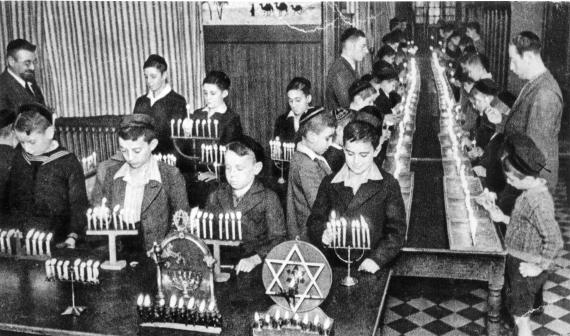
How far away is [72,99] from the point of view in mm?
9047

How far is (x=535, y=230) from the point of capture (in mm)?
3992

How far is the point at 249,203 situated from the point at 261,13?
16.6ft

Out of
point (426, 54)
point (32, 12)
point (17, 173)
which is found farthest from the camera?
point (426, 54)

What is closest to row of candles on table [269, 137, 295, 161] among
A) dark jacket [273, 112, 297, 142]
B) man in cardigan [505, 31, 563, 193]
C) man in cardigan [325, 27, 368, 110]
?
dark jacket [273, 112, 297, 142]

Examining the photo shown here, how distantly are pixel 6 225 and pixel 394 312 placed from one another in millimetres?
3284

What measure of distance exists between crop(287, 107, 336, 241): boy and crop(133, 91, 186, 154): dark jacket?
7.02 ft

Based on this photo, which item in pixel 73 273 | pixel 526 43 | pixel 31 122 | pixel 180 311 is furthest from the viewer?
pixel 526 43

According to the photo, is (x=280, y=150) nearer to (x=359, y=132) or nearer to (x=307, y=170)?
(x=307, y=170)

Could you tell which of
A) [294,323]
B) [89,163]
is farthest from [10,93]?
[294,323]

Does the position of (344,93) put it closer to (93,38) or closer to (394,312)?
(394,312)

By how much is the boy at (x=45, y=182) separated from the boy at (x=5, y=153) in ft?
1.87

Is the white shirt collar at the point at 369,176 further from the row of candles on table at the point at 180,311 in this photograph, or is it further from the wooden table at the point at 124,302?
the row of candles on table at the point at 180,311

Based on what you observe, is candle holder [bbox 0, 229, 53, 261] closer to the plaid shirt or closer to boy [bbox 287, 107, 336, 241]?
boy [bbox 287, 107, 336, 241]

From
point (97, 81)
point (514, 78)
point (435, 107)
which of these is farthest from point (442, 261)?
point (514, 78)
